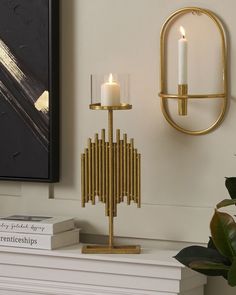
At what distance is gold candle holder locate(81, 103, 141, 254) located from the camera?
7.75 ft

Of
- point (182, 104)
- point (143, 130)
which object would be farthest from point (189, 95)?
point (143, 130)

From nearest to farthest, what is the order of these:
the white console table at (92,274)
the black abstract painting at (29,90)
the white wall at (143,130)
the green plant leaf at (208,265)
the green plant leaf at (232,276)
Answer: the green plant leaf at (232,276) < the green plant leaf at (208,265) < the white console table at (92,274) < the white wall at (143,130) < the black abstract painting at (29,90)

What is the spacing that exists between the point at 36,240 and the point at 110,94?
0.46 m

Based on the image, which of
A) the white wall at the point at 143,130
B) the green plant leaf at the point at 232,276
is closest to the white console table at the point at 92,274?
the white wall at the point at 143,130

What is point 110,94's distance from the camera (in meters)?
2.32

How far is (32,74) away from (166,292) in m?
0.76

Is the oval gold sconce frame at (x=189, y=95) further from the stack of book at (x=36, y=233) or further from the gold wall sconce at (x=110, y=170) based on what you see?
the stack of book at (x=36, y=233)

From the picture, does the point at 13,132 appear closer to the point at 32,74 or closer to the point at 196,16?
the point at 32,74

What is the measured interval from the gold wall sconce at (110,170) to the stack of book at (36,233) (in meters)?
0.10

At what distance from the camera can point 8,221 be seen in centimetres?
246

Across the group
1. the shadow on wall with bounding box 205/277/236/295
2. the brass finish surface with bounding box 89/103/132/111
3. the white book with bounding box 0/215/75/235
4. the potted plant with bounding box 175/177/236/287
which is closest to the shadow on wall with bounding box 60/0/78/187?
the white book with bounding box 0/215/75/235

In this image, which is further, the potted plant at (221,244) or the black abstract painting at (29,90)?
the black abstract painting at (29,90)

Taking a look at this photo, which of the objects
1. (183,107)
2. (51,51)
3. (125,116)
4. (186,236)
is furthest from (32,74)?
(186,236)

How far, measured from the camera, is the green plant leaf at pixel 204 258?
2.02m
